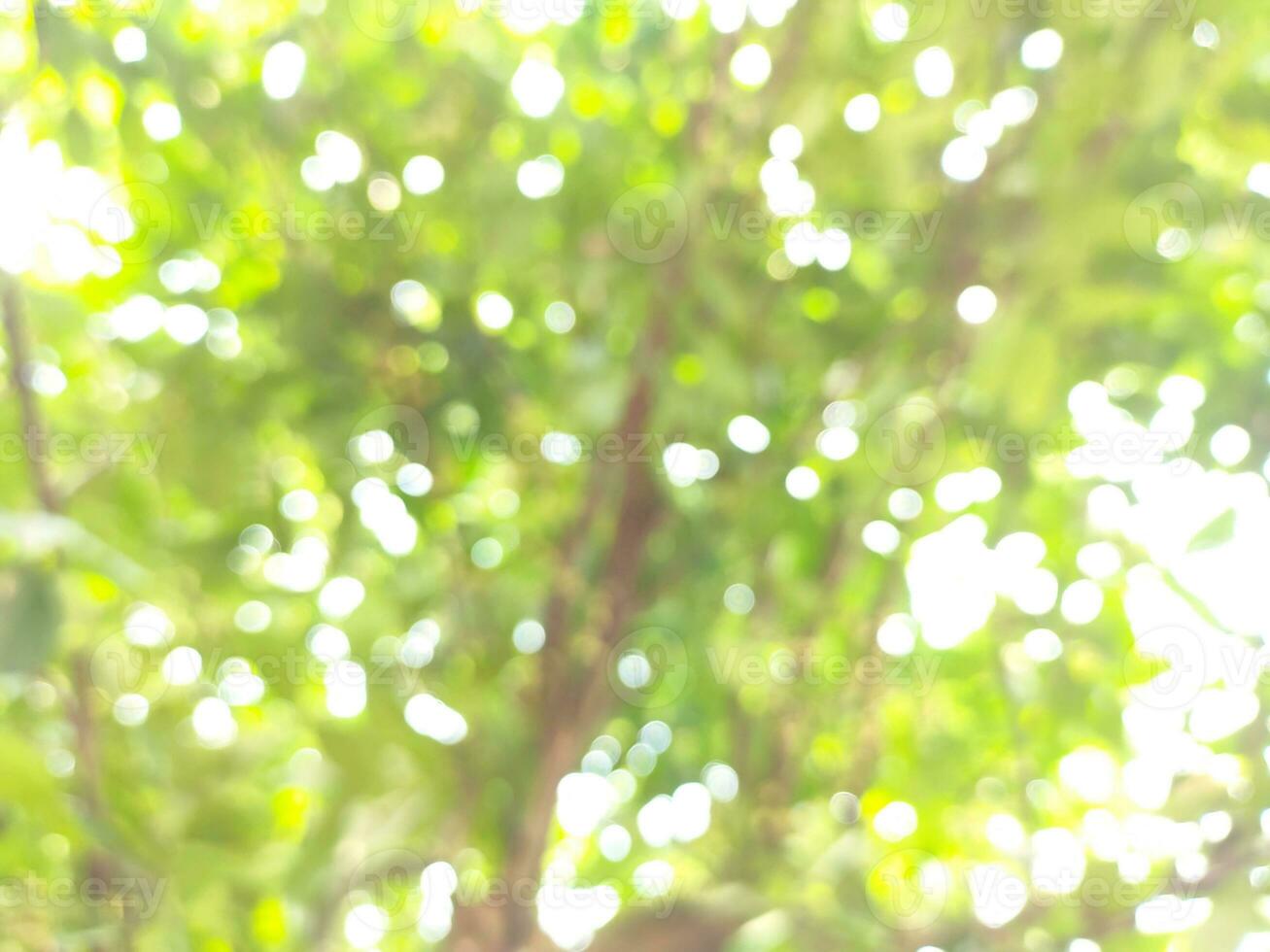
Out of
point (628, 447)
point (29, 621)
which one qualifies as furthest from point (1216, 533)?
point (29, 621)

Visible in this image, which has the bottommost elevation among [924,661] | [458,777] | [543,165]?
[458,777]

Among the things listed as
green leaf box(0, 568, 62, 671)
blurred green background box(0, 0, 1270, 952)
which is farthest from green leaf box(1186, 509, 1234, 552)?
green leaf box(0, 568, 62, 671)

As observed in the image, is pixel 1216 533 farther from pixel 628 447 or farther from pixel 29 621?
pixel 29 621

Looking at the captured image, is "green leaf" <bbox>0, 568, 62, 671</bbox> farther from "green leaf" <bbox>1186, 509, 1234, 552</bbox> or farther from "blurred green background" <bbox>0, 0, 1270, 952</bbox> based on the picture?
"green leaf" <bbox>1186, 509, 1234, 552</bbox>

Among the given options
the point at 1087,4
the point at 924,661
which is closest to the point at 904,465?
the point at 924,661

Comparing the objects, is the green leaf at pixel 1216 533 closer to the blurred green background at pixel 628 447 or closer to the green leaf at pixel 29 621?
the blurred green background at pixel 628 447

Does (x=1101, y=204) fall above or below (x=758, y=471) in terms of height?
above

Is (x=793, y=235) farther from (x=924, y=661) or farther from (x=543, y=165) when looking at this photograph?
(x=924, y=661)

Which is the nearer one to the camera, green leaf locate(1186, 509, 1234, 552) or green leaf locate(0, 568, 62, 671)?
green leaf locate(0, 568, 62, 671)

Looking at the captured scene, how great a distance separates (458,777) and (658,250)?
18.4 inches

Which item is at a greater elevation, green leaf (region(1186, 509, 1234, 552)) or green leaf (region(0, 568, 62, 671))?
green leaf (region(1186, 509, 1234, 552))

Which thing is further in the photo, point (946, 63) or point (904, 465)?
point (904, 465)

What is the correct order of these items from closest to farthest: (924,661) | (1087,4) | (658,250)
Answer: (1087,4) < (658,250) < (924,661)

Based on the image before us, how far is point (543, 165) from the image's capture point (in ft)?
2.79
